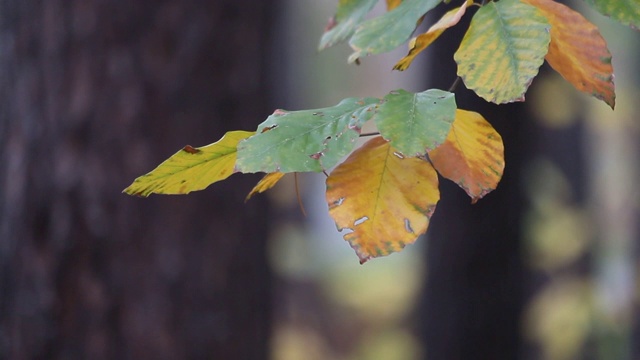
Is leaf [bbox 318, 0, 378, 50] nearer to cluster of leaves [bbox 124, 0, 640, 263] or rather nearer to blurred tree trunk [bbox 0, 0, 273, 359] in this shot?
cluster of leaves [bbox 124, 0, 640, 263]

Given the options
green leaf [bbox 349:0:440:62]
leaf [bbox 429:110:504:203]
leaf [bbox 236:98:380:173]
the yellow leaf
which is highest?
green leaf [bbox 349:0:440:62]

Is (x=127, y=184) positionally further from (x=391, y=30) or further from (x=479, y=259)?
(x=479, y=259)

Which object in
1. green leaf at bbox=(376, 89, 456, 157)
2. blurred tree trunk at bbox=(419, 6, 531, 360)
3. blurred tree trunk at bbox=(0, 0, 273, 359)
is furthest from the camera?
blurred tree trunk at bbox=(419, 6, 531, 360)

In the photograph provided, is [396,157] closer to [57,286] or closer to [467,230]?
[57,286]

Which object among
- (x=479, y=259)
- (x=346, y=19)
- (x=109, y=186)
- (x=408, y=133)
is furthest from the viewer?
(x=479, y=259)

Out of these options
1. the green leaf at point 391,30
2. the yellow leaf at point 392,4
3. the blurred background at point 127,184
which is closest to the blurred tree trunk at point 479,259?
the blurred background at point 127,184

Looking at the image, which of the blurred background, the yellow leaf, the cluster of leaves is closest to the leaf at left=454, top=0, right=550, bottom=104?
the cluster of leaves

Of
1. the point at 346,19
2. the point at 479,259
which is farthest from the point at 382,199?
the point at 479,259

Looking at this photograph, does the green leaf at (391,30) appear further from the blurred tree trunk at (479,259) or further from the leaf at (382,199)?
the blurred tree trunk at (479,259)
